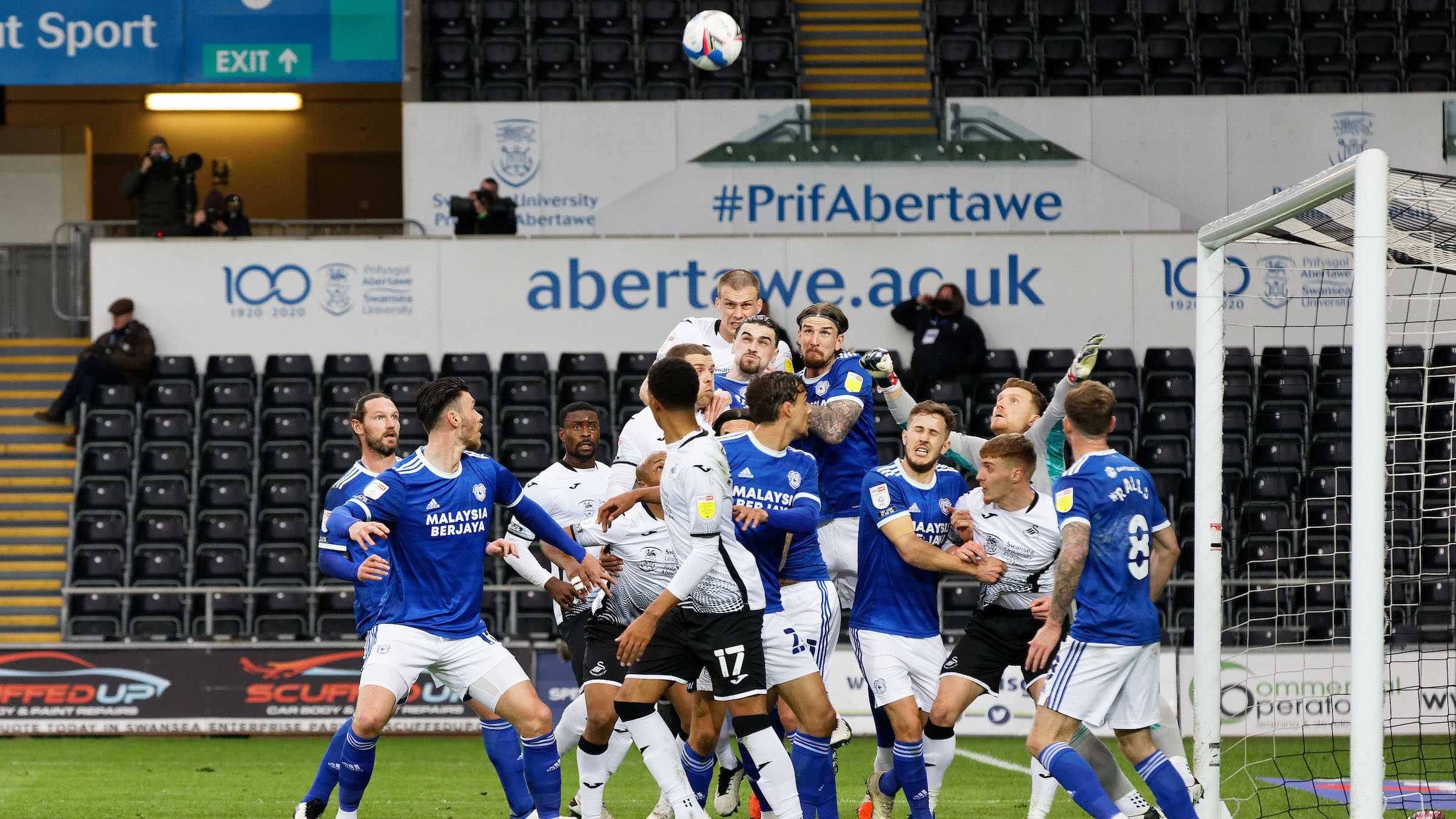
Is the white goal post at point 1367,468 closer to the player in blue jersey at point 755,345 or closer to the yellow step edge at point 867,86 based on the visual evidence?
the player in blue jersey at point 755,345

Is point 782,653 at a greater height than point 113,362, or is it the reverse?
point 113,362

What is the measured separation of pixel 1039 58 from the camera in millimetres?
21156

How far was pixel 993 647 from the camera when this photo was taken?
24.7 feet

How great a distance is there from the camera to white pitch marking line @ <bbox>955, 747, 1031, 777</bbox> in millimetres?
11336

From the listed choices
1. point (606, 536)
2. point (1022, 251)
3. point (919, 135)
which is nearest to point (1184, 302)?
point (1022, 251)

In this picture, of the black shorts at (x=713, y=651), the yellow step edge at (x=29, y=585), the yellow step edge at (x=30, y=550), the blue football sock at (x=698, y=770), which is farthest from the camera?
the yellow step edge at (x=30, y=550)

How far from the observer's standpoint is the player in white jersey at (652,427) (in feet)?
24.4

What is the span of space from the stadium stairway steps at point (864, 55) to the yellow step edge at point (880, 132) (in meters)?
1.79

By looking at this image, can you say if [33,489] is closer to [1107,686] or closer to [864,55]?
[864,55]

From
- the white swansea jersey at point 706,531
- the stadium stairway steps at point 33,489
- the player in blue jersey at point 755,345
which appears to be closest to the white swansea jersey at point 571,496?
the player in blue jersey at point 755,345

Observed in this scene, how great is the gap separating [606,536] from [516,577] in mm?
7709

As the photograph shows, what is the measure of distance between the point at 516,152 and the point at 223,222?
12.4 ft

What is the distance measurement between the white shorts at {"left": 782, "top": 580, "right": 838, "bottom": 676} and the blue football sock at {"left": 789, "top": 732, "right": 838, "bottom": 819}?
0.34 meters

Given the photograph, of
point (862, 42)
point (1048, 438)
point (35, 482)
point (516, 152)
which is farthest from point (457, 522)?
point (862, 42)
